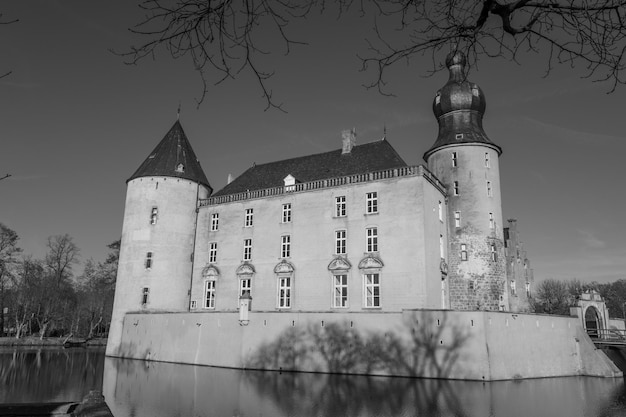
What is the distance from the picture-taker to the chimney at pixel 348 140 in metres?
33.7

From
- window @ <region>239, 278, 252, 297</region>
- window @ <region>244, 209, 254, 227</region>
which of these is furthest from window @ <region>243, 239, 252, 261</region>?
window @ <region>239, 278, 252, 297</region>

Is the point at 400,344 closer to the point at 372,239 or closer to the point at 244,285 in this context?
the point at 372,239

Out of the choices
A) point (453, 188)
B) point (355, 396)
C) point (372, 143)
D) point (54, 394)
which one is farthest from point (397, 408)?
point (372, 143)

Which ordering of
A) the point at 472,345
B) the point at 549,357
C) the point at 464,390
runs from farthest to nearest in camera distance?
the point at 549,357, the point at 472,345, the point at 464,390

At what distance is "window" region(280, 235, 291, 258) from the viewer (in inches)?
1211

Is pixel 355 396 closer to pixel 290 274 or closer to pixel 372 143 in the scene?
pixel 290 274

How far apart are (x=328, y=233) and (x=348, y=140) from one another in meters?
7.79

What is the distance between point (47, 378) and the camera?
21.5m

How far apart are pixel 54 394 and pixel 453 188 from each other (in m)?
24.3

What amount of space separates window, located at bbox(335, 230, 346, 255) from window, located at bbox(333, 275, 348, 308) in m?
1.47

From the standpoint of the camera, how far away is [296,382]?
2120 cm

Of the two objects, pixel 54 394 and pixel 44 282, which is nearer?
pixel 54 394

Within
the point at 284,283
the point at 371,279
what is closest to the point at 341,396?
the point at 371,279

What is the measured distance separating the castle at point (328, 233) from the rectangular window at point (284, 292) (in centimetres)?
9
